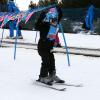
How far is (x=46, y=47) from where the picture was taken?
875cm

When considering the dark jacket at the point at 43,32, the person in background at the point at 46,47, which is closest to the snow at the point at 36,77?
the person in background at the point at 46,47

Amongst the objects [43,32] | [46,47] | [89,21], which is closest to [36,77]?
[46,47]

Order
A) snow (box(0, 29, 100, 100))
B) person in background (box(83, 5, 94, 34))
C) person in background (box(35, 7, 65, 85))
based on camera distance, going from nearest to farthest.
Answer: snow (box(0, 29, 100, 100)), person in background (box(35, 7, 65, 85)), person in background (box(83, 5, 94, 34))

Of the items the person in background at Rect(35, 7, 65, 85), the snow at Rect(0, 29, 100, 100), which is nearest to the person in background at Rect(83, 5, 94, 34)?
the snow at Rect(0, 29, 100, 100)

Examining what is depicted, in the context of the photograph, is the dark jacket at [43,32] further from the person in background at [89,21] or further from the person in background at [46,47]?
Result: the person in background at [89,21]

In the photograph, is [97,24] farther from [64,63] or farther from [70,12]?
[64,63]

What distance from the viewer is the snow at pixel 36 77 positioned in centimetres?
789

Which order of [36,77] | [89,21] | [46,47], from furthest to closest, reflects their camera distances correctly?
[89,21] < [36,77] < [46,47]

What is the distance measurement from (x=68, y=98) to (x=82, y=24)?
20447 mm

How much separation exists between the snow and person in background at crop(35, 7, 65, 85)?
0.93 feet

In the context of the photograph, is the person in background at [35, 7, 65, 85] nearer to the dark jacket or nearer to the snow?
the dark jacket

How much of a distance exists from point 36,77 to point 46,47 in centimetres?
113

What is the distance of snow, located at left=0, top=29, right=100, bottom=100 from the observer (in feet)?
25.9

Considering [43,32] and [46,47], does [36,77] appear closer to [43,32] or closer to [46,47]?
[46,47]
